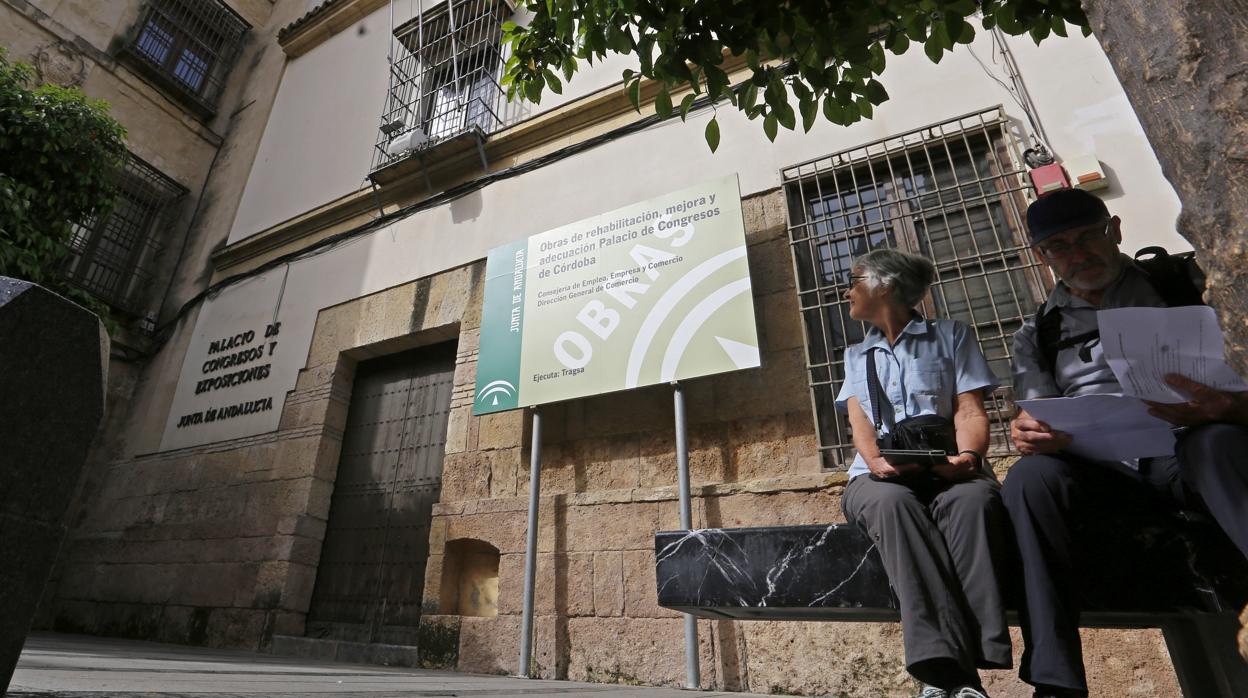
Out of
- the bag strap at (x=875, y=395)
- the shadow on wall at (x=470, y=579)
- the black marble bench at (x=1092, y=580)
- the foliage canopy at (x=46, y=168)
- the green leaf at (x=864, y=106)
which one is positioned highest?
the foliage canopy at (x=46, y=168)

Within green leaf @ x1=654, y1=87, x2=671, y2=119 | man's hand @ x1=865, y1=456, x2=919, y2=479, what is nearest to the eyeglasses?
man's hand @ x1=865, y1=456, x2=919, y2=479

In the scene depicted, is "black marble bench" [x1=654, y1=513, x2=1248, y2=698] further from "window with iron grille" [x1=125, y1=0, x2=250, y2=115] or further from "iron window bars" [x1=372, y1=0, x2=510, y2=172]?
"window with iron grille" [x1=125, y1=0, x2=250, y2=115]

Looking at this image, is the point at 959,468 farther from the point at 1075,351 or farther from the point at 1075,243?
the point at 1075,243

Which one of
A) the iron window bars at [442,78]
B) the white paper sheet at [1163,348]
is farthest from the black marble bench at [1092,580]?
the iron window bars at [442,78]

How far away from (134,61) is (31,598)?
10769 millimetres

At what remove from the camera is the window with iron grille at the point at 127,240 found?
7762mm

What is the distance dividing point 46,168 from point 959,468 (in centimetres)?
795

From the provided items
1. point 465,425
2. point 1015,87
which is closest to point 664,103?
point 1015,87

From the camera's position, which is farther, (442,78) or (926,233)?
(442,78)

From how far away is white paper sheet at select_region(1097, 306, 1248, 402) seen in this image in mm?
1147

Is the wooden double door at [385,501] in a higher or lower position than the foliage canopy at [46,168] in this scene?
lower

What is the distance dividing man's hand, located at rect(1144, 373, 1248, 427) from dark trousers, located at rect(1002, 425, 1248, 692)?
0.07 feet

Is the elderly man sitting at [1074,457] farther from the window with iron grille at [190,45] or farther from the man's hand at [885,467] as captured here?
the window with iron grille at [190,45]

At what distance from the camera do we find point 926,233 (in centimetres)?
379
